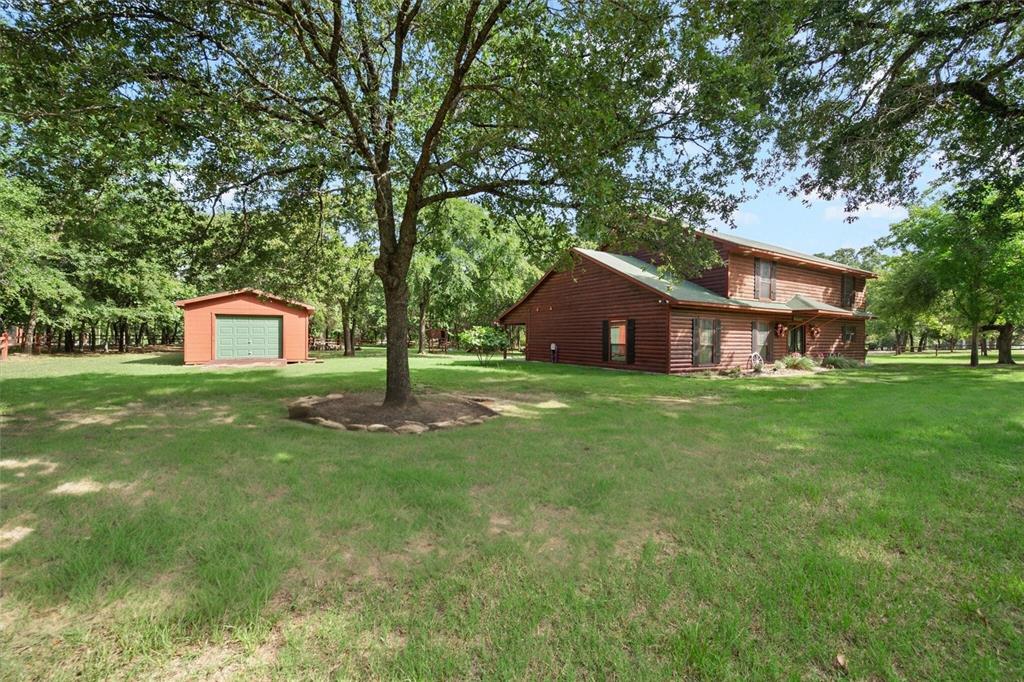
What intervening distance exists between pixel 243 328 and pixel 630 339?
58.1ft

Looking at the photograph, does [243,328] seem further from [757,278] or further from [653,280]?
[757,278]

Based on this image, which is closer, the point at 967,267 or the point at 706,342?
the point at 706,342

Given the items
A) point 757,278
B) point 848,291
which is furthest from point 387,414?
point 848,291

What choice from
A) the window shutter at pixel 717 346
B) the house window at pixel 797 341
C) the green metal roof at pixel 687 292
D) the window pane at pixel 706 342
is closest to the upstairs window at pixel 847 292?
the green metal roof at pixel 687 292

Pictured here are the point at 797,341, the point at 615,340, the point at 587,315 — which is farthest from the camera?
the point at 797,341

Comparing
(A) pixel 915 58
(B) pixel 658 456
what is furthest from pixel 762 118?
(B) pixel 658 456

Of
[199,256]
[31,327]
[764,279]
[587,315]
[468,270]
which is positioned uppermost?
[468,270]

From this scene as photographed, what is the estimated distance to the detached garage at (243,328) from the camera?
1955 centimetres

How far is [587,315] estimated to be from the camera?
19.8m

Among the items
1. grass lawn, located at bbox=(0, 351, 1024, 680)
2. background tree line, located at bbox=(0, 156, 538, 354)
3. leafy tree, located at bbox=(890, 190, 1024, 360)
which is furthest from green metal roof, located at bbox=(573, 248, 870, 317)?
grass lawn, located at bbox=(0, 351, 1024, 680)

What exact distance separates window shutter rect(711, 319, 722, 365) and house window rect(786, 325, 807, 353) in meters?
4.79

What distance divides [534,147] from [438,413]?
15.0ft

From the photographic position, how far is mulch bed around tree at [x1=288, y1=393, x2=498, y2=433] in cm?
671

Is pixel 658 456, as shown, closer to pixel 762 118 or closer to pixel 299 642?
pixel 299 642
